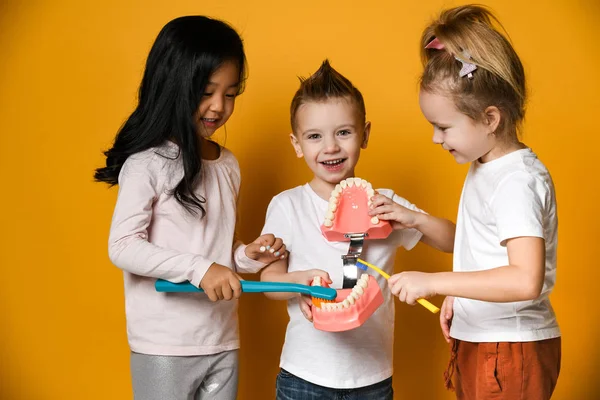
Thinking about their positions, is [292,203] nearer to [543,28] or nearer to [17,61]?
[543,28]

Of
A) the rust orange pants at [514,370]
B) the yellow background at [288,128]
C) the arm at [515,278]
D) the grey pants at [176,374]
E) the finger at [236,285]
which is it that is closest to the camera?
the arm at [515,278]

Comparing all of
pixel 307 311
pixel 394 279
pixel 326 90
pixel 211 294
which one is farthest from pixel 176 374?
pixel 326 90

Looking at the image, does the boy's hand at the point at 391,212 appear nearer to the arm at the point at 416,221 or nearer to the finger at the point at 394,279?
the arm at the point at 416,221

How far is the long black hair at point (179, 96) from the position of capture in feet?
5.54

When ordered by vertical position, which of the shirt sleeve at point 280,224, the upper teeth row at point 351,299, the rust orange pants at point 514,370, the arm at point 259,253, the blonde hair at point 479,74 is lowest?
the rust orange pants at point 514,370

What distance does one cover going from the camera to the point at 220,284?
5.10 feet

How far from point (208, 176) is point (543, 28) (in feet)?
3.59

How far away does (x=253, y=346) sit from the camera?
222 centimetres

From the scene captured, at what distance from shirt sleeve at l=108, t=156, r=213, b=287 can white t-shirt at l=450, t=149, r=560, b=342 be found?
0.54 metres

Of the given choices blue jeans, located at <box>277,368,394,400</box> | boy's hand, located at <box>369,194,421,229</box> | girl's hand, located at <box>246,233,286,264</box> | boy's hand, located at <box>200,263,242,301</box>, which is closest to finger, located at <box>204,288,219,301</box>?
boy's hand, located at <box>200,263,242,301</box>

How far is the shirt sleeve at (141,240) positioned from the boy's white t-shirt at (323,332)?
23 cm

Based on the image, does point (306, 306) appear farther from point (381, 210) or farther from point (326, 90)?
point (326, 90)

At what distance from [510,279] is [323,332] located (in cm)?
48

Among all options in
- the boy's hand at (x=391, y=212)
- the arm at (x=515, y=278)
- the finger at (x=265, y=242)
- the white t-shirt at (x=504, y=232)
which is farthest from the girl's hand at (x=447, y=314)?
the finger at (x=265, y=242)
